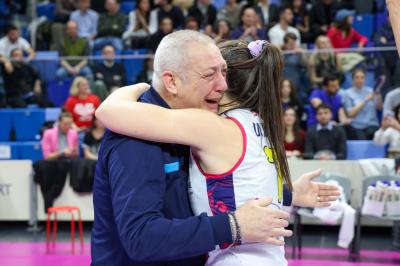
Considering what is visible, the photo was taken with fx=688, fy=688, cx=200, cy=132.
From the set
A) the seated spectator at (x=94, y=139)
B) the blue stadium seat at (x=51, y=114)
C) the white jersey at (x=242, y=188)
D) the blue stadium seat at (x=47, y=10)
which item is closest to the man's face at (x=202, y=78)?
the white jersey at (x=242, y=188)

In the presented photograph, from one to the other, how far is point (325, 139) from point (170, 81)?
267 inches

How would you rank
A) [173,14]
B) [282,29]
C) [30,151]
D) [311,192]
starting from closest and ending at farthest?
[311,192] < [30,151] < [282,29] < [173,14]

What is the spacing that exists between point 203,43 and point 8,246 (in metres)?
6.33

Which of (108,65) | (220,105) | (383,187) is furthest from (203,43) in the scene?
(108,65)

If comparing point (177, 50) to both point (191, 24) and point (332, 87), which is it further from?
point (191, 24)

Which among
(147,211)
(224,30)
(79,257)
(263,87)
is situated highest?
(224,30)

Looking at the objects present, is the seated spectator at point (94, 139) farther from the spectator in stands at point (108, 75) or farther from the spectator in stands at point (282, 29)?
the spectator in stands at point (282, 29)

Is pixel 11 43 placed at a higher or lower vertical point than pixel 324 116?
higher

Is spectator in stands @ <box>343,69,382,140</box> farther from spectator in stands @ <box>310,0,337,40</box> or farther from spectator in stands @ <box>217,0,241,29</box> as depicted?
spectator in stands @ <box>217,0,241,29</box>

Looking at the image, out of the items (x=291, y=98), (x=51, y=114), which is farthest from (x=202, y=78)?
(x=51, y=114)

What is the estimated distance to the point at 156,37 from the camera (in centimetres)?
1158

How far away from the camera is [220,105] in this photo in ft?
7.96

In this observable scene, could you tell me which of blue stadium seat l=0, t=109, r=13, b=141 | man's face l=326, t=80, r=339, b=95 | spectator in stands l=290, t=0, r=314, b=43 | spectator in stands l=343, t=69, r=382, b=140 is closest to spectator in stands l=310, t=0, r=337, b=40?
spectator in stands l=290, t=0, r=314, b=43

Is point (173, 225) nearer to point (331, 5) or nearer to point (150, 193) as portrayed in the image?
point (150, 193)
